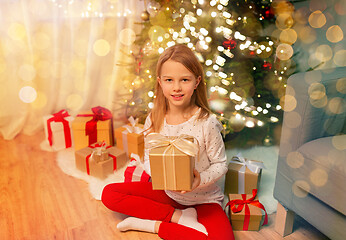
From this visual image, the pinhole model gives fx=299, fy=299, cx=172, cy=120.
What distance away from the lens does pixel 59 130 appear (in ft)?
7.69

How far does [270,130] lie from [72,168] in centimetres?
155

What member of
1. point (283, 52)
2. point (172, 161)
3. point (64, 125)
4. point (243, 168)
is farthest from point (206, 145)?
point (64, 125)

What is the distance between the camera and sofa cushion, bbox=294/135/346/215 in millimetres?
1101

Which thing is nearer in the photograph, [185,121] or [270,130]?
[185,121]

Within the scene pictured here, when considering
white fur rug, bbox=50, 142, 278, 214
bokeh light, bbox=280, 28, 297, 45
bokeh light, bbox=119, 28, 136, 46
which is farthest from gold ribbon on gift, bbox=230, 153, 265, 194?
bokeh light, bbox=119, 28, 136, 46

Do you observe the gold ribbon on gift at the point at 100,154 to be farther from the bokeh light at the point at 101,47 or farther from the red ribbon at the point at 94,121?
the bokeh light at the point at 101,47

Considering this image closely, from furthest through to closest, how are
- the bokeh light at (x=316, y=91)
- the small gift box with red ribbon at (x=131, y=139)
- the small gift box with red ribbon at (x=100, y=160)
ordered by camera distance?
1. the small gift box with red ribbon at (x=131, y=139)
2. the small gift box with red ribbon at (x=100, y=160)
3. the bokeh light at (x=316, y=91)

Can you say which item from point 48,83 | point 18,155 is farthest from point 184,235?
point 48,83

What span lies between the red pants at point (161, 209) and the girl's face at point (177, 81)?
51 centimetres

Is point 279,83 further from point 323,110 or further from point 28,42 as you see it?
point 28,42

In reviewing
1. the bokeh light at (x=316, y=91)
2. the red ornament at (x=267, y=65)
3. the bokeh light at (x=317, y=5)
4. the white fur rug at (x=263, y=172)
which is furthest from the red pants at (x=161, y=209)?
the bokeh light at (x=317, y=5)

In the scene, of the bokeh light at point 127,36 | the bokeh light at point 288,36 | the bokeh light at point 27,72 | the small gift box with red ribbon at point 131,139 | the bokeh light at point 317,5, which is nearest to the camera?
the small gift box with red ribbon at point 131,139

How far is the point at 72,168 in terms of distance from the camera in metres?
2.06

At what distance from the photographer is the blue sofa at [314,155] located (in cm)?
114
